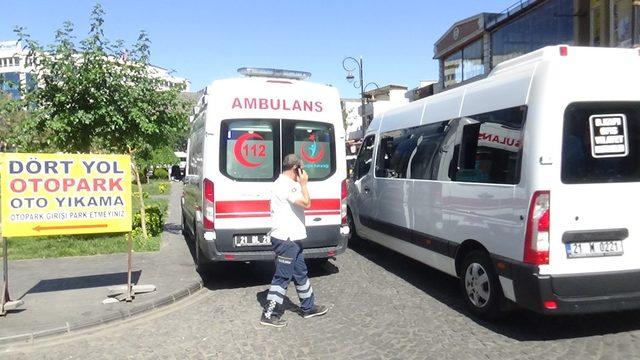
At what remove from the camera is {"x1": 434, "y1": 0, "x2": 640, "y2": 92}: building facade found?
14.2m

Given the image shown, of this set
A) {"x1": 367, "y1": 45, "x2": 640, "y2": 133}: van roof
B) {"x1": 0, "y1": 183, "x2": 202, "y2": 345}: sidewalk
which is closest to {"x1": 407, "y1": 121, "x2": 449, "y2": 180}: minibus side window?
{"x1": 367, "y1": 45, "x2": 640, "y2": 133}: van roof

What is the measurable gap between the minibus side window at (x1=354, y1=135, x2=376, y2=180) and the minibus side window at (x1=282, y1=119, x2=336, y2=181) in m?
1.78

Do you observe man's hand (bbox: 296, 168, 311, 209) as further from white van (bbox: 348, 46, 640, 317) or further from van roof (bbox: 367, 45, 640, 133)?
van roof (bbox: 367, 45, 640, 133)

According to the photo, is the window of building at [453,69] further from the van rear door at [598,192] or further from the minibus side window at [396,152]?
the van rear door at [598,192]

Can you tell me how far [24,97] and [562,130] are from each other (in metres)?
9.07

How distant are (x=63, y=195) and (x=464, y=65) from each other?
821 inches

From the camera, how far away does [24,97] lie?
9.53m

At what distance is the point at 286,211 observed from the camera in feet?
17.9

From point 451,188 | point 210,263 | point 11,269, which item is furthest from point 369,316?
point 11,269

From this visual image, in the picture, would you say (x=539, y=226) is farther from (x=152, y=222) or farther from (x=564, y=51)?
(x=152, y=222)

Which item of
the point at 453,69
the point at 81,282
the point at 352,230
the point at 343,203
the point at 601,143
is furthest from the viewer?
the point at 453,69

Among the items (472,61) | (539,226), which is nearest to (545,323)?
(539,226)

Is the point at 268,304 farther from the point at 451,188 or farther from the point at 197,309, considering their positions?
the point at 451,188

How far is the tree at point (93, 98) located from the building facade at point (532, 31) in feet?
38.6
